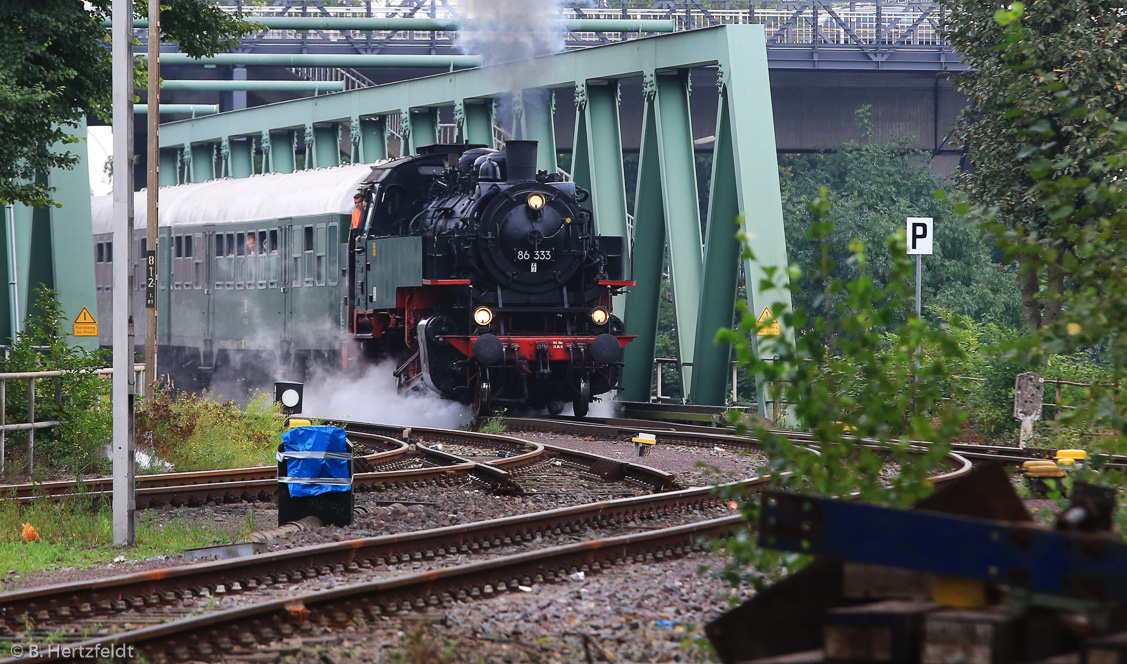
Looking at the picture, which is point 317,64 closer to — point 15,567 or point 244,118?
point 244,118

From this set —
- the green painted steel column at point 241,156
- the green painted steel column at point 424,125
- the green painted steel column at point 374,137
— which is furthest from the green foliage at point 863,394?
the green painted steel column at point 241,156

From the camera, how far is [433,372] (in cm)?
1778

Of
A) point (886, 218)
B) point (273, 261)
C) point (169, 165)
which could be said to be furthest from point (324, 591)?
point (169, 165)

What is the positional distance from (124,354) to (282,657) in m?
4.08

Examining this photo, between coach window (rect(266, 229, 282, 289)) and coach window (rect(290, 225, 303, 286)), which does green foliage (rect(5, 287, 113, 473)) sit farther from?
coach window (rect(266, 229, 282, 289))

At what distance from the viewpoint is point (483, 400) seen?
58.5 ft

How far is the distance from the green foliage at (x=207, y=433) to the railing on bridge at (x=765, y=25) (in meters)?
23.7

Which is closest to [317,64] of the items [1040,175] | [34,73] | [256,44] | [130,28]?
[256,44]

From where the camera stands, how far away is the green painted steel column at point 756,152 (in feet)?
58.7

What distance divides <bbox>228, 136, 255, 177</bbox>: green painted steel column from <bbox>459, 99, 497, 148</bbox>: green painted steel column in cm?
1172

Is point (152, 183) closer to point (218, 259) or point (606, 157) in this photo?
point (218, 259)

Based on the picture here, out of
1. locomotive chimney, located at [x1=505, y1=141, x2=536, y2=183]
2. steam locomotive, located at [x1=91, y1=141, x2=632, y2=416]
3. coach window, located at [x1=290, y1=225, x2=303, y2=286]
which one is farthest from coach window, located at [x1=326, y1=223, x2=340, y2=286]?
locomotive chimney, located at [x1=505, y1=141, x2=536, y2=183]

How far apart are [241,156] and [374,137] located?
23.5 ft

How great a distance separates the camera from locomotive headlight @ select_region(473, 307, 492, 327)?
57.9 ft
